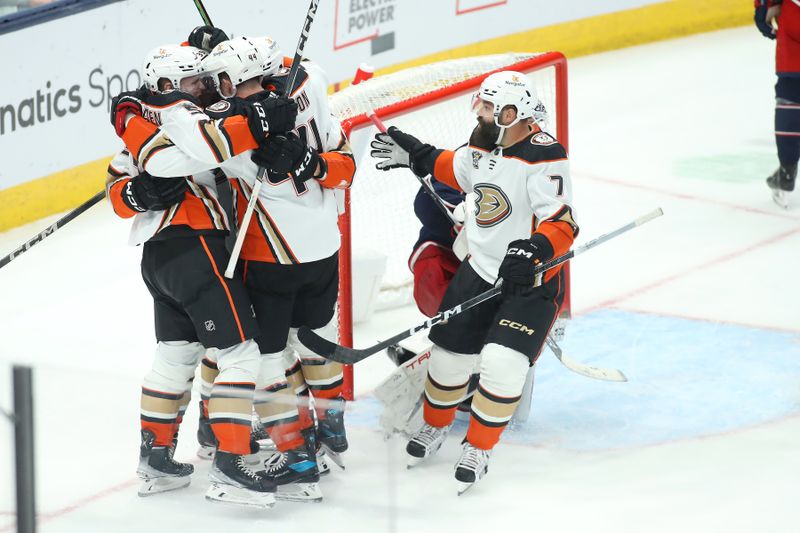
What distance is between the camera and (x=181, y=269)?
3.16 m

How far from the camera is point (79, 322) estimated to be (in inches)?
186

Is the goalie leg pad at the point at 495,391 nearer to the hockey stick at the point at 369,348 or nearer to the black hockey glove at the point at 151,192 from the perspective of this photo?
the hockey stick at the point at 369,348

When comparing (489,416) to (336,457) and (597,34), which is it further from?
(597,34)

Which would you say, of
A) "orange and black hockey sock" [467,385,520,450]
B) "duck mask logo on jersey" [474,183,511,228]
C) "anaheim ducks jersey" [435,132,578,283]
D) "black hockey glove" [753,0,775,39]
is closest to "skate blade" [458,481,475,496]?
"orange and black hockey sock" [467,385,520,450]

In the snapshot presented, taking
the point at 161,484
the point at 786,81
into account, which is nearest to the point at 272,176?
the point at 161,484

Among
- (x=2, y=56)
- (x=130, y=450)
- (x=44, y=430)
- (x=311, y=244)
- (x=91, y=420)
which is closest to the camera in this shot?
(x=44, y=430)

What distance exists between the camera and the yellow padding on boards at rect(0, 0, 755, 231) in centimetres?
579

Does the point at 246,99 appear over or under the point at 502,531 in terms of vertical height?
over

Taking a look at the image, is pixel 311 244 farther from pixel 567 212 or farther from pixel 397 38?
pixel 397 38

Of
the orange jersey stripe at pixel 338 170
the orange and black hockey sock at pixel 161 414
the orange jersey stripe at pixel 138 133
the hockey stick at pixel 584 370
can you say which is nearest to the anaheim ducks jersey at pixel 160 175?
the orange jersey stripe at pixel 138 133

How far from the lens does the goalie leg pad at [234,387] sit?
9.93ft

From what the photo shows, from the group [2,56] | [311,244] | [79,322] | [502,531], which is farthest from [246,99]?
[2,56]

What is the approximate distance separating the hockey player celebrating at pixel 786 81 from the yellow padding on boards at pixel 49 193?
9.13 feet

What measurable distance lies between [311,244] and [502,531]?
808 millimetres
